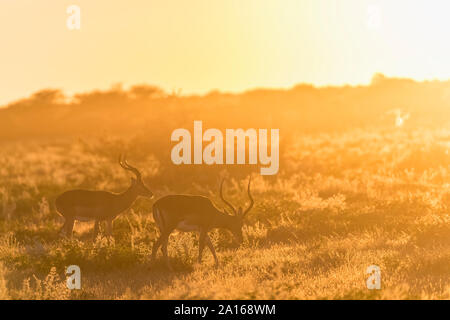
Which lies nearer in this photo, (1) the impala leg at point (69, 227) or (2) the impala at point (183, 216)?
(2) the impala at point (183, 216)

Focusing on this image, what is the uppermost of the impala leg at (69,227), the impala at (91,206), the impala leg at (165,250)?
the impala at (91,206)

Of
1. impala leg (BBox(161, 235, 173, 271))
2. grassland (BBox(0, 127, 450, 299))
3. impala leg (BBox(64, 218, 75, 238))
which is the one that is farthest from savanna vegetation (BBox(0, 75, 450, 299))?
impala leg (BBox(64, 218, 75, 238))

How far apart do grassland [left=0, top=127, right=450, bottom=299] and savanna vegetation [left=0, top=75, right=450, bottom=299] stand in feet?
0.14

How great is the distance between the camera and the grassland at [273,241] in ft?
35.1

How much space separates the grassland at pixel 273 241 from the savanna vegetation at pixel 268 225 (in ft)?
0.14

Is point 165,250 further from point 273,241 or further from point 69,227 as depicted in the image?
point 273,241

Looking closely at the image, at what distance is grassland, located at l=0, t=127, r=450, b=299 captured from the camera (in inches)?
421

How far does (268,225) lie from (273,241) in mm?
1503

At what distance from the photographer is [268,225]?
17188 millimetres

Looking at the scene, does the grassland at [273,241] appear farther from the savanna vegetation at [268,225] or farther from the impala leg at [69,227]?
the impala leg at [69,227]

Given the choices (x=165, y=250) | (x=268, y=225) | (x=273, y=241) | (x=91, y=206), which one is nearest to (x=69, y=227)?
(x=91, y=206)

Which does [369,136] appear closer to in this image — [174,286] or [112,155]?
[112,155]

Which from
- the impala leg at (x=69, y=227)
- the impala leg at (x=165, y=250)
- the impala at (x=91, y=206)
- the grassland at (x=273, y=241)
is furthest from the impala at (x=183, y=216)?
the impala leg at (x=69, y=227)

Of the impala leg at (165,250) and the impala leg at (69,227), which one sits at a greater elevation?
the impala leg at (69,227)
